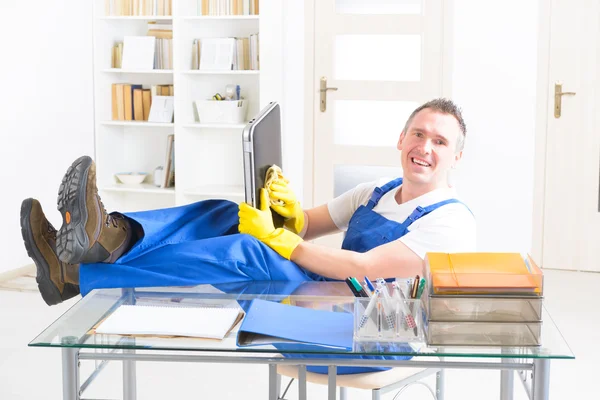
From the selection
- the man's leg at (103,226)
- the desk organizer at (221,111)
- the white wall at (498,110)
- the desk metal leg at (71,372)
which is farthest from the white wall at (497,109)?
the desk metal leg at (71,372)

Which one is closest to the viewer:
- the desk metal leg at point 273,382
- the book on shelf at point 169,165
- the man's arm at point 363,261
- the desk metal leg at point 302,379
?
the desk metal leg at point 302,379

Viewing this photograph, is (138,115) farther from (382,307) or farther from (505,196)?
(382,307)

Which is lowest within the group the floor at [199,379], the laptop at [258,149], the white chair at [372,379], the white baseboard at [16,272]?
the floor at [199,379]

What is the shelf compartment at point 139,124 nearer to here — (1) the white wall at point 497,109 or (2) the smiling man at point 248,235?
(1) the white wall at point 497,109

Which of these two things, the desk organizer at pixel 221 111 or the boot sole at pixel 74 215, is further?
the desk organizer at pixel 221 111

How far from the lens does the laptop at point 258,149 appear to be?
6.63 ft

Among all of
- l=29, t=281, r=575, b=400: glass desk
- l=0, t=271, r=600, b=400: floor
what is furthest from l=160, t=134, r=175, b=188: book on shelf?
l=29, t=281, r=575, b=400: glass desk

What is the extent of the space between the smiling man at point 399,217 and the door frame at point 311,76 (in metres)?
2.57

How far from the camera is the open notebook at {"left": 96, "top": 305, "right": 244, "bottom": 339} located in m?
1.54

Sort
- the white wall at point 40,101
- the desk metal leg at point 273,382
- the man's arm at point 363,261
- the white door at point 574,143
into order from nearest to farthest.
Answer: the desk metal leg at point 273,382 → the man's arm at point 363,261 → the white wall at point 40,101 → the white door at point 574,143

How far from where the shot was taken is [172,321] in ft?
5.25

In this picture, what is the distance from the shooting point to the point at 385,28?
5078mm

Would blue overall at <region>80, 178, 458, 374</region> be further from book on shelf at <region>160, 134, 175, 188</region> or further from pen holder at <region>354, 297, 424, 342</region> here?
book on shelf at <region>160, 134, 175, 188</region>

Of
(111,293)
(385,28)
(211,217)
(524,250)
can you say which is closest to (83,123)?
(385,28)
